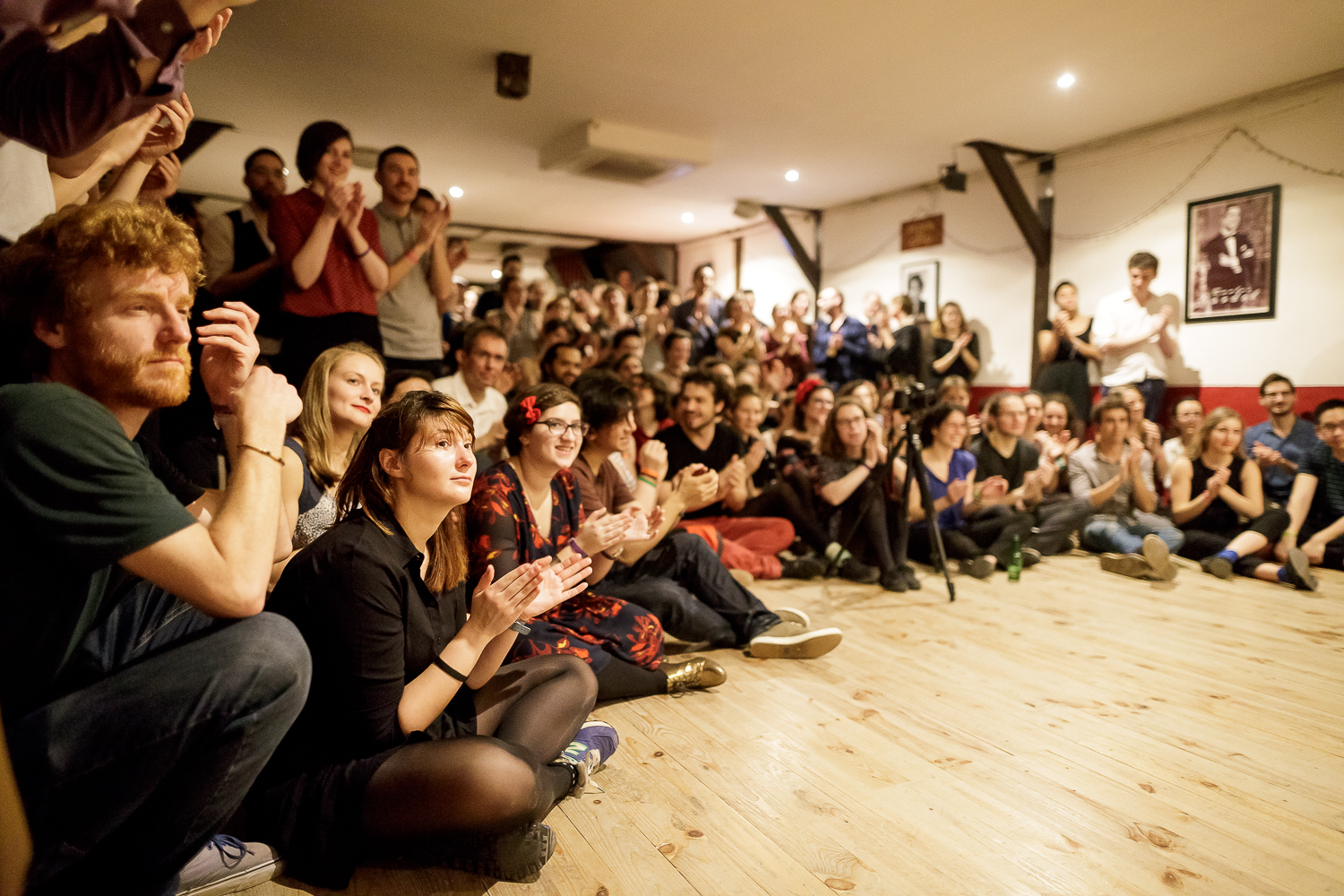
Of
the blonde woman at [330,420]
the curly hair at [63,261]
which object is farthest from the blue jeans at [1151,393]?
the curly hair at [63,261]

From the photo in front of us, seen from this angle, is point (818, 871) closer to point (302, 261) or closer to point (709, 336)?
point (302, 261)

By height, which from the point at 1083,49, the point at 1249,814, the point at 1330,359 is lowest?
the point at 1249,814

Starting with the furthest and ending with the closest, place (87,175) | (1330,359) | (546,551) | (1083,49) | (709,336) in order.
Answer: (709,336) → (1330,359) → (1083,49) → (546,551) → (87,175)

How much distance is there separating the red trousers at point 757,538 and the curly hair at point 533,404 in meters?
1.63

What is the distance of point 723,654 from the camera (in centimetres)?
265

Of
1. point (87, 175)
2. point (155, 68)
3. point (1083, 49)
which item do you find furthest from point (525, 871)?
point (1083, 49)

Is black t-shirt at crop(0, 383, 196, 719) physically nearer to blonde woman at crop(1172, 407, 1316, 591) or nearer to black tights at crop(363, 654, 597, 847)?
black tights at crop(363, 654, 597, 847)

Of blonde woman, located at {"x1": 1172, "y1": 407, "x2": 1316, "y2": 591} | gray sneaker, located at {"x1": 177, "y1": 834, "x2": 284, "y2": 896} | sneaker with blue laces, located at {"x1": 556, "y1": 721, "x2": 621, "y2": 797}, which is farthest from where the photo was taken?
blonde woman, located at {"x1": 1172, "y1": 407, "x2": 1316, "y2": 591}

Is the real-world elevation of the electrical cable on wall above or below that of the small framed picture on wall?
above

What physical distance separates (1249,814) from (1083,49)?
427cm

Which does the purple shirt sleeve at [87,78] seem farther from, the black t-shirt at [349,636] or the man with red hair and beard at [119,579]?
the black t-shirt at [349,636]

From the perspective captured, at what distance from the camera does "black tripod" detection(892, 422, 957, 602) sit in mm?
3463

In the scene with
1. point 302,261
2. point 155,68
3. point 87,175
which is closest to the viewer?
point 155,68

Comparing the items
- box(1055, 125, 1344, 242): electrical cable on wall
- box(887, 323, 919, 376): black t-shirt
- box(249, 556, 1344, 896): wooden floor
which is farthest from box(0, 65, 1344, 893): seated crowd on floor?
box(887, 323, 919, 376): black t-shirt
